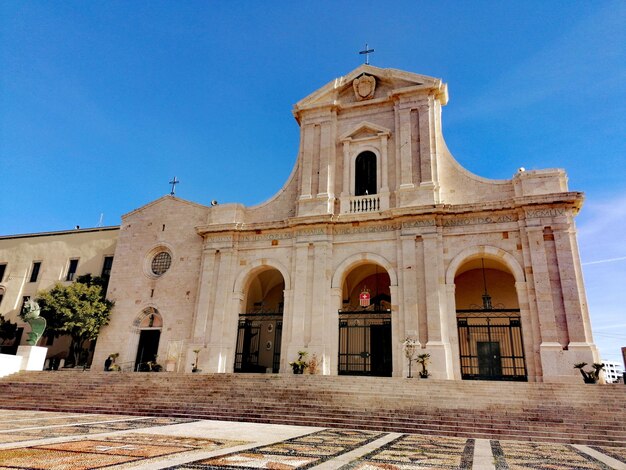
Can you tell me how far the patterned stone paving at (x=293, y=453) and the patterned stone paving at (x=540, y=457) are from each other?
96.0 inches

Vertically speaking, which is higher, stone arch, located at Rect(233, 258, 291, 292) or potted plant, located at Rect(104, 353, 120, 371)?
stone arch, located at Rect(233, 258, 291, 292)

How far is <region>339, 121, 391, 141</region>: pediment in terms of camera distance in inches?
894

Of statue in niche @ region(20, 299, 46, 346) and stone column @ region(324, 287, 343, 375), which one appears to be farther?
statue in niche @ region(20, 299, 46, 346)

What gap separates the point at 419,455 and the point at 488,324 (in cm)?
1343

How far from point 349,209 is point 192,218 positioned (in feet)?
29.4

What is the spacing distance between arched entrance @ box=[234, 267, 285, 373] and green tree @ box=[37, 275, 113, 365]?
7382 mm

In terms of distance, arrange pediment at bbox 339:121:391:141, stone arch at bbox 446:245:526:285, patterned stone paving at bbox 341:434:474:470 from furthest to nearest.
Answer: pediment at bbox 339:121:391:141, stone arch at bbox 446:245:526:285, patterned stone paving at bbox 341:434:474:470

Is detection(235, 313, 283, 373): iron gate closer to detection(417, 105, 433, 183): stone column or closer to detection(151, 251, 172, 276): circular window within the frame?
detection(151, 251, 172, 276): circular window

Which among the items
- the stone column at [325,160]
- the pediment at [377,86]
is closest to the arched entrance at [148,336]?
the stone column at [325,160]

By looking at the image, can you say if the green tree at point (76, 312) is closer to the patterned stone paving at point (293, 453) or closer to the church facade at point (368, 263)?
the church facade at point (368, 263)

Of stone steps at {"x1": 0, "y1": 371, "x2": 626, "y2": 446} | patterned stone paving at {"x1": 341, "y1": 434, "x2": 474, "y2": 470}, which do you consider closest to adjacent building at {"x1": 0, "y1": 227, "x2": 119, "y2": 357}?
stone steps at {"x1": 0, "y1": 371, "x2": 626, "y2": 446}

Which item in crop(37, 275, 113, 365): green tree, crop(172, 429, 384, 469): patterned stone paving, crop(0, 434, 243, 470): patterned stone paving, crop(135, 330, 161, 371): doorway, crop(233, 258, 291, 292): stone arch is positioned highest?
crop(233, 258, 291, 292): stone arch

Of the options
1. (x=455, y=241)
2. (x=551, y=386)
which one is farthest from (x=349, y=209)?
(x=551, y=386)

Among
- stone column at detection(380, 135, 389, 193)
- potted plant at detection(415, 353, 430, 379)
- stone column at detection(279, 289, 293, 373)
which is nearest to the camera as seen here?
potted plant at detection(415, 353, 430, 379)
